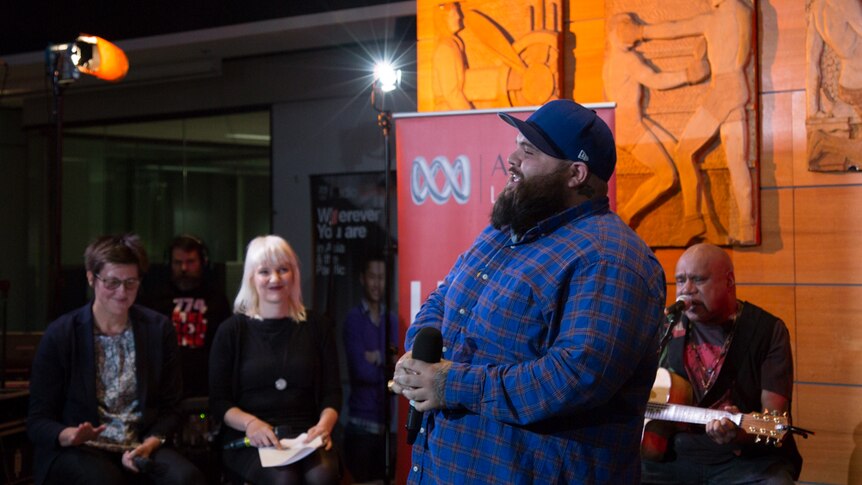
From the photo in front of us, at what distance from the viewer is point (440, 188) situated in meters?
4.13

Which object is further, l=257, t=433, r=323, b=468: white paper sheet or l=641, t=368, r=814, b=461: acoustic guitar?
l=257, t=433, r=323, b=468: white paper sheet

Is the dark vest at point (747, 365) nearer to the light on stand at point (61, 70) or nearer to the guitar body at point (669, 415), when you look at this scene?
the guitar body at point (669, 415)

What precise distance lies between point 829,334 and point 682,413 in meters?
1.11

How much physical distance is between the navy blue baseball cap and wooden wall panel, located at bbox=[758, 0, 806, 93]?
93.8 inches

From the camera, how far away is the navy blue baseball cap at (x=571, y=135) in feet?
6.37

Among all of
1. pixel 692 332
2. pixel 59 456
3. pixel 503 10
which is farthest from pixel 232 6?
pixel 692 332

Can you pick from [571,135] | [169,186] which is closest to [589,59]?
[571,135]

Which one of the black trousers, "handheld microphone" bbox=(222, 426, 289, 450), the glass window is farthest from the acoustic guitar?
the glass window

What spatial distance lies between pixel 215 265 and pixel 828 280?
5.54 metres

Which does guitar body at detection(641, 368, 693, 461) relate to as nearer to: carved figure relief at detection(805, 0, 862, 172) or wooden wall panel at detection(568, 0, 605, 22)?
carved figure relief at detection(805, 0, 862, 172)

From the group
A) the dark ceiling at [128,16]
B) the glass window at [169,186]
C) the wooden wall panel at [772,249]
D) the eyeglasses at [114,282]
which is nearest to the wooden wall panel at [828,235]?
the wooden wall panel at [772,249]

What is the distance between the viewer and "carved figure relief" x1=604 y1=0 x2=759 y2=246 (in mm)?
4000

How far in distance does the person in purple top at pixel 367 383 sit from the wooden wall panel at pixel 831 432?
2.94m

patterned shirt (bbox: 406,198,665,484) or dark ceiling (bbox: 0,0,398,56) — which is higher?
dark ceiling (bbox: 0,0,398,56)
